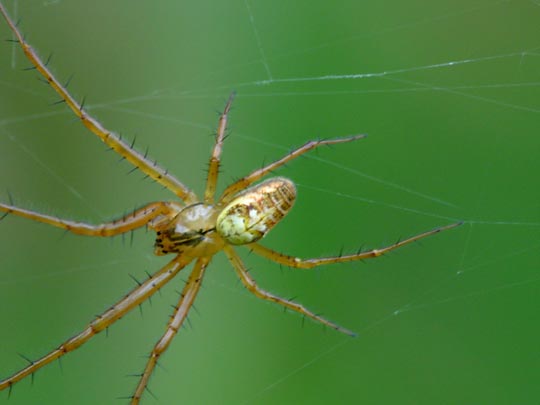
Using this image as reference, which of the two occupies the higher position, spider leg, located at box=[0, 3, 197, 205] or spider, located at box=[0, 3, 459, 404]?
spider leg, located at box=[0, 3, 197, 205]

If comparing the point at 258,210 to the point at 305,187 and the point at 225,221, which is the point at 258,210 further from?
the point at 305,187

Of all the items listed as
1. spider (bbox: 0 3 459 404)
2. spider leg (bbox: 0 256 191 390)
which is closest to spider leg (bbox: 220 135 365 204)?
spider (bbox: 0 3 459 404)

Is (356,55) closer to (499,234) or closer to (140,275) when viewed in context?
(499,234)

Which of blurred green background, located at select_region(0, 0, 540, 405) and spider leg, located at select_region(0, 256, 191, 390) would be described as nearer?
spider leg, located at select_region(0, 256, 191, 390)

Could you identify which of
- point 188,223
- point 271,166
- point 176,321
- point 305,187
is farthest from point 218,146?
point 305,187

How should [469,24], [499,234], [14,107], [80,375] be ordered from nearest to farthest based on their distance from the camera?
A: [499,234], [469,24], [80,375], [14,107]

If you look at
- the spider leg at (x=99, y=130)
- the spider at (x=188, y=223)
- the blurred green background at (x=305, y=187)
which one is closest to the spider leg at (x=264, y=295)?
the spider at (x=188, y=223)

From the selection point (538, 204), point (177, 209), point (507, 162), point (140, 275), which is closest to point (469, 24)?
point (507, 162)

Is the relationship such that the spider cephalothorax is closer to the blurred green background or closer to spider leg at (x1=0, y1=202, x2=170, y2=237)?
spider leg at (x1=0, y1=202, x2=170, y2=237)
